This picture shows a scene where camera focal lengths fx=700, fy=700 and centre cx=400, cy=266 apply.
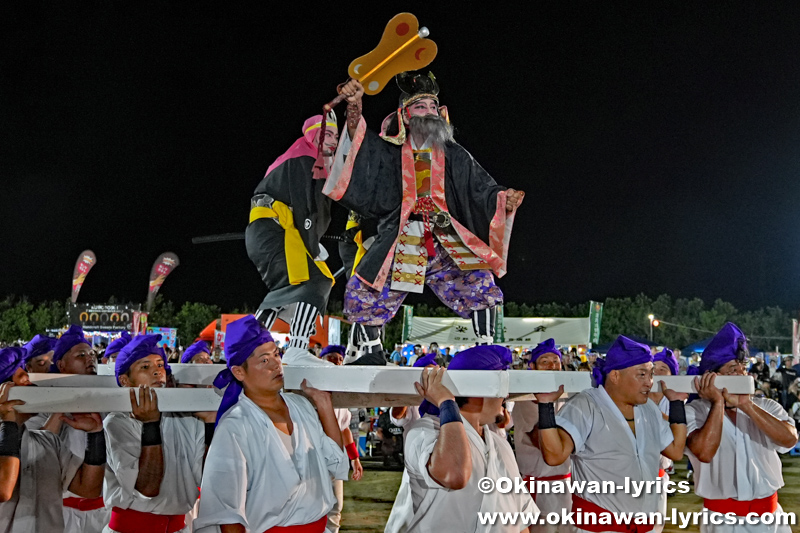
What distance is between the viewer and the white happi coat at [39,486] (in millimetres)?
2969

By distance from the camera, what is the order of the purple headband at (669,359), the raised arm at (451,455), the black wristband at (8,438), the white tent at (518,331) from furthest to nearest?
the white tent at (518,331)
the purple headband at (669,359)
the black wristband at (8,438)
the raised arm at (451,455)

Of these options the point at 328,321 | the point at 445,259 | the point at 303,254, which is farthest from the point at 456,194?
the point at 328,321

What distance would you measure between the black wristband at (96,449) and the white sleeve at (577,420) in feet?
6.83

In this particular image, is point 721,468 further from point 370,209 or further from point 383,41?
point 383,41

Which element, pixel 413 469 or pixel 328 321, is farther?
pixel 328 321

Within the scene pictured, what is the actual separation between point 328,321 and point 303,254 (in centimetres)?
858

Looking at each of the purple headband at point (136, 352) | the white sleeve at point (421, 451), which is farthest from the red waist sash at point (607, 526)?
the purple headband at point (136, 352)

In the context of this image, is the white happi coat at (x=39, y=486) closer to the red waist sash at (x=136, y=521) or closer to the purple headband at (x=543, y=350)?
the red waist sash at (x=136, y=521)

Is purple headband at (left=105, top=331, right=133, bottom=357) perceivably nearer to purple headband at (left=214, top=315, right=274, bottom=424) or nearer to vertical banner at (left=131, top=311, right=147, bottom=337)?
purple headband at (left=214, top=315, right=274, bottom=424)

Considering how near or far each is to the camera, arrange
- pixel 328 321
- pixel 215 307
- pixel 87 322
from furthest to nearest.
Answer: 1. pixel 215 307
2. pixel 87 322
3. pixel 328 321

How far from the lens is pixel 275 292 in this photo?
463cm

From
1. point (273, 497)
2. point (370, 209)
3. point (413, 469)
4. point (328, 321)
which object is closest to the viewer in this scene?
point (273, 497)

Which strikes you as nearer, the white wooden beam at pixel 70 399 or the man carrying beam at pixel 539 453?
the white wooden beam at pixel 70 399

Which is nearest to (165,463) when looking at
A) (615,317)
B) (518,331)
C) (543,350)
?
(543,350)
